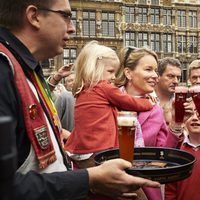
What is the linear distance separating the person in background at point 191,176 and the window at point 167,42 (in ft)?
68.8

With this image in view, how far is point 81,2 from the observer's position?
21672mm

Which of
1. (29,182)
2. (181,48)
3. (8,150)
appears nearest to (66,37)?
(29,182)

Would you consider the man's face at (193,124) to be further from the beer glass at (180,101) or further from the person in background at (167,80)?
the person in background at (167,80)

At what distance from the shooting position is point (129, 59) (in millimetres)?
2656

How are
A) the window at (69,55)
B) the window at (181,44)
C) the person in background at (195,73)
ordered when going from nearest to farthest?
1. the person in background at (195,73)
2. the window at (69,55)
3. the window at (181,44)

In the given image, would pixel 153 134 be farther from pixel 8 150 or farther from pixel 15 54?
pixel 8 150

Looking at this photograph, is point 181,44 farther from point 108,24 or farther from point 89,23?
point 89,23

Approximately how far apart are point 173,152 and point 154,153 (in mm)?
94

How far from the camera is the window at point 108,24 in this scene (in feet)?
72.2

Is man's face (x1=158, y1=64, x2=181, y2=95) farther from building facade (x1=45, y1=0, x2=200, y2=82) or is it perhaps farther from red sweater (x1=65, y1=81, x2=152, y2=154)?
building facade (x1=45, y1=0, x2=200, y2=82)

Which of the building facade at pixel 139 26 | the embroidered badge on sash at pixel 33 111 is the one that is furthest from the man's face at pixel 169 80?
the building facade at pixel 139 26

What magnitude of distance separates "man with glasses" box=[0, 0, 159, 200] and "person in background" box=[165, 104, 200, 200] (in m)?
1.01

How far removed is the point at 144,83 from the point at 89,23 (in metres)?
19.7

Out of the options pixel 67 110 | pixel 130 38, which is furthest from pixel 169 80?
pixel 130 38
